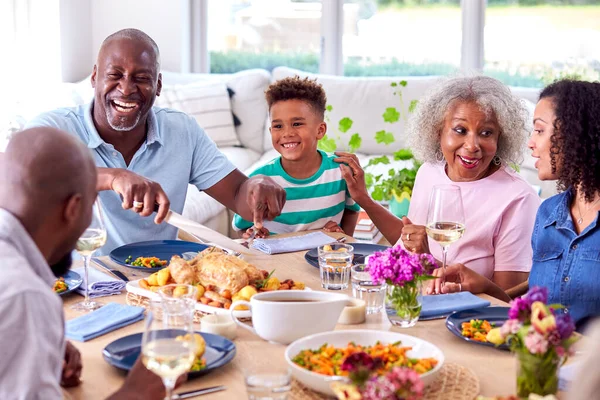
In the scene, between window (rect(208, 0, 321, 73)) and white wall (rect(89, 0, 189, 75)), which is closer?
white wall (rect(89, 0, 189, 75))

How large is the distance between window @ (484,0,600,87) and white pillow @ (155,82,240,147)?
1.83 m

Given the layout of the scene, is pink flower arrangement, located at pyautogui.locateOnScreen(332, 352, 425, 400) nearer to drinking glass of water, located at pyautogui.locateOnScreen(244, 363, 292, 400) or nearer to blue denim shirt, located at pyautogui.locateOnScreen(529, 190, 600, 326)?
→ drinking glass of water, located at pyautogui.locateOnScreen(244, 363, 292, 400)

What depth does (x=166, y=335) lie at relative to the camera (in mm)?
1127

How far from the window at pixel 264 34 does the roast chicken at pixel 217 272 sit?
4.06m

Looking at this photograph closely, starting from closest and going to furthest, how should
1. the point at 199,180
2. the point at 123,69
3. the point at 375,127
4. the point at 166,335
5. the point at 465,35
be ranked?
the point at 166,335 → the point at 123,69 → the point at 199,180 → the point at 375,127 → the point at 465,35

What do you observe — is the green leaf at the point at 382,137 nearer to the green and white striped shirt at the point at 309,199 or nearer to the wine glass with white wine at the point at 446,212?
the green and white striped shirt at the point at 309,199

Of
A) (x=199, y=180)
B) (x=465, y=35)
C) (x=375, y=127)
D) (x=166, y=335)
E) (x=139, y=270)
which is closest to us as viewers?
(x=166, y=335)

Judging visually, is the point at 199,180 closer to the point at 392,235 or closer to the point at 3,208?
the point at 392,235

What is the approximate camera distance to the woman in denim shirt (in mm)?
1924

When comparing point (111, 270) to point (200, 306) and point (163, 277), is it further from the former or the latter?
point (200, 306)

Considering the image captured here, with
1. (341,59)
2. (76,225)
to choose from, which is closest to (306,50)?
(341,59)

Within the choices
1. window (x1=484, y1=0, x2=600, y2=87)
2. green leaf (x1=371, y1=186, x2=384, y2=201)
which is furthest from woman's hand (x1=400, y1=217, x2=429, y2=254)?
window (x1=484, y1=0, x2=600, y2=87)

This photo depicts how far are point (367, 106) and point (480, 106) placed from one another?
2.65m

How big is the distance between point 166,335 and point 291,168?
1.79m
